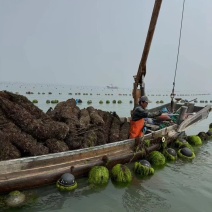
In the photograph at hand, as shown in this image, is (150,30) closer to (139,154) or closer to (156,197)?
(139,154)

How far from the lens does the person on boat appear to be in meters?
11.3

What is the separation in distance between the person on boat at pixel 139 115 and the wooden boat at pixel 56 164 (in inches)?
20.1

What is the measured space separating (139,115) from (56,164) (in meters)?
4.32

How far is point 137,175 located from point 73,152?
3.20m

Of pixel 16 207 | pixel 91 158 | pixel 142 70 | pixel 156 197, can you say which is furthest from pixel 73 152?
pixel 142 70

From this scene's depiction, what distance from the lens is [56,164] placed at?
921cm

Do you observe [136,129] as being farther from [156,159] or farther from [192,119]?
[192,119]

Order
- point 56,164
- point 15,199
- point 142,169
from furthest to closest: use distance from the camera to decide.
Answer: point 142,169
point 56,164
point 15,199

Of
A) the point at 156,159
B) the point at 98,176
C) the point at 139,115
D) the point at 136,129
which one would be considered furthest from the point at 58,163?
the point at 156,159

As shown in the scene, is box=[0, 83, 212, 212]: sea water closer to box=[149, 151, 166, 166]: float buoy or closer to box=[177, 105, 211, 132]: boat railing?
box=[149, 151, 166, 166]: float buoy

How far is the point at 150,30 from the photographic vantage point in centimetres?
1555

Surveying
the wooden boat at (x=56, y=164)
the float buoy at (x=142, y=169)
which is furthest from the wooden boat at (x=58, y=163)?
the float buoy at (x=142, y=169)

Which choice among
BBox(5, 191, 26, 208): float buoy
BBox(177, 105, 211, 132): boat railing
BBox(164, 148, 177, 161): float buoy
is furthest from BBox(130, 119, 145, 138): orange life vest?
BBox(5, 191, 26, 208): float buoy

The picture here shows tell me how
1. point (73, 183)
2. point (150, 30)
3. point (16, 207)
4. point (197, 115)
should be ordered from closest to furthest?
point (16, 207), point (73, 183), point (150, 30), point (197, 115)
